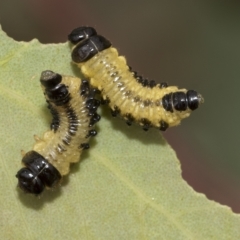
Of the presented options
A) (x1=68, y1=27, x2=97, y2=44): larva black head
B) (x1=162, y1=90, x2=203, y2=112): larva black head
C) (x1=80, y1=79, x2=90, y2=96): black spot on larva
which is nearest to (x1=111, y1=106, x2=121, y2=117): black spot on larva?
(x1=80, y1=79, x2=90, y2=96): black spot on larva

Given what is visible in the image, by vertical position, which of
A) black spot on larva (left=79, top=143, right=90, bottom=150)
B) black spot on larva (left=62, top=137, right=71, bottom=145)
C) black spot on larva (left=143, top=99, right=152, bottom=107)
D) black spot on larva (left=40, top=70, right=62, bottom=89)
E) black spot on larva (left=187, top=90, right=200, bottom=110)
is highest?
black spot on larva (left=40, top=70, right=62, bottom=89)

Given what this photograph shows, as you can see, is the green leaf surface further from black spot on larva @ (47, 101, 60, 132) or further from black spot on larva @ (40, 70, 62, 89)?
black spot on larva @ (40, 70, 62, 89)

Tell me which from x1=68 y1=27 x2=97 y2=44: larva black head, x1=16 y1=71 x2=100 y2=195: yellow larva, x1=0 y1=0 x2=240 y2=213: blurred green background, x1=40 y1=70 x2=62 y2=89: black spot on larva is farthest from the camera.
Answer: x1=0 y1=0 x2=240 y2=213: blurred green background

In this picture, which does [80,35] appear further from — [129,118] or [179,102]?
[179,102]

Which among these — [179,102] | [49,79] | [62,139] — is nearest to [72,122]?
[62,139]

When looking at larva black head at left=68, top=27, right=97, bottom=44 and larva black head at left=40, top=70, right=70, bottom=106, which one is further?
larva black head at left=68, top=27, right=97, bottom=44

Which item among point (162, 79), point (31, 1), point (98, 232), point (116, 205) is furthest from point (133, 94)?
point (31, 1)
